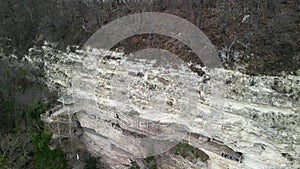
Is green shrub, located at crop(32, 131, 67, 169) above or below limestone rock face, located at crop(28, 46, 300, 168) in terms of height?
below

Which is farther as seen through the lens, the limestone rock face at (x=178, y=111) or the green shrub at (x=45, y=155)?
the green shrub at (x=45, y=155)

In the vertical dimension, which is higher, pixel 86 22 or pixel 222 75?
pixel 86 22

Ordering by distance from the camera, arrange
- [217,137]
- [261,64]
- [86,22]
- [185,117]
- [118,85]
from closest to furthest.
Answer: [261,64]
[217,137]
[185,117]
[118,85]
[86,22]

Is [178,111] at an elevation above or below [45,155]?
above

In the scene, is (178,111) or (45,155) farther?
(45,155)

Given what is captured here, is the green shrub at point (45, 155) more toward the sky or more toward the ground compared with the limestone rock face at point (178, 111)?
more toward the ground

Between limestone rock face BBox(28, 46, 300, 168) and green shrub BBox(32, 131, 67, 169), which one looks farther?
green shrub BBox(32, 131, 67, 169)

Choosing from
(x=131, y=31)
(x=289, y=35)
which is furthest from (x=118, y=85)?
(x=289, y=35)

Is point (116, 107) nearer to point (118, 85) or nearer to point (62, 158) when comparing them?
point (118, 85)
